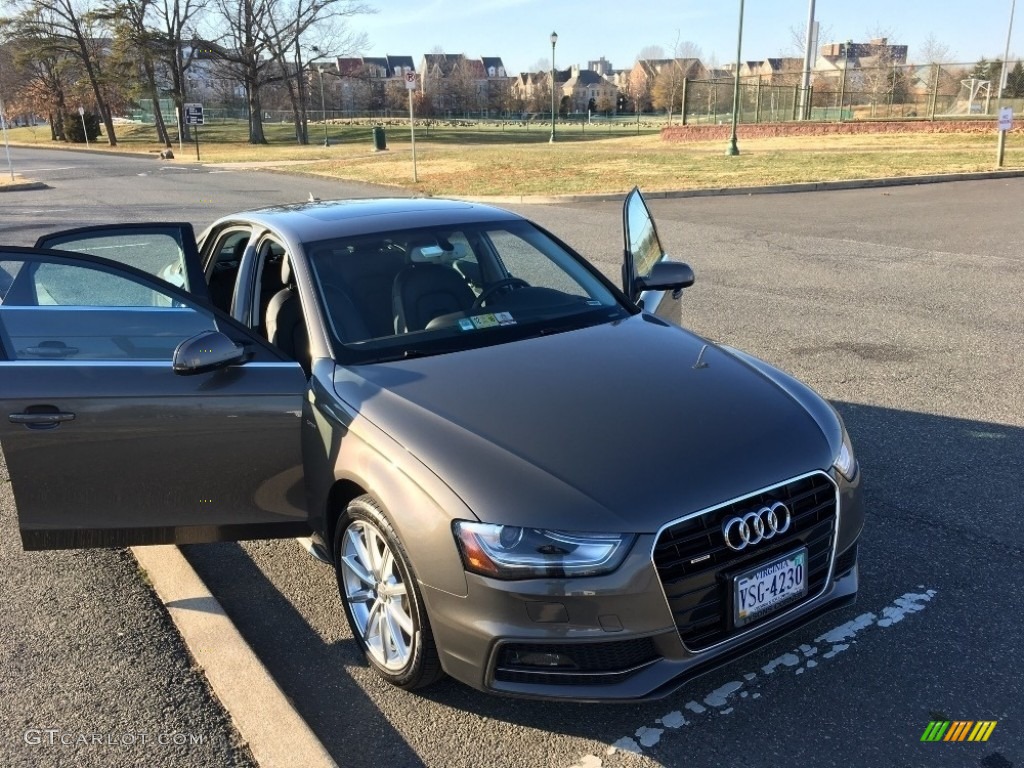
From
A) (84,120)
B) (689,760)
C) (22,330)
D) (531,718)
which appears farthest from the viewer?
(84,120)

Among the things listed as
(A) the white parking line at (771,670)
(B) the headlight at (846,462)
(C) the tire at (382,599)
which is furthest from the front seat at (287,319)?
(B) the headlight at (846,462)

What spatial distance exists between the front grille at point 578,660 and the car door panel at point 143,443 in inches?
47.6

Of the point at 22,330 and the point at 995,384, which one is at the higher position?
the point at 22,330

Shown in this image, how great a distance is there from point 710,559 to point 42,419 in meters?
2.41

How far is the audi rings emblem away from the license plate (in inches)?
3.4

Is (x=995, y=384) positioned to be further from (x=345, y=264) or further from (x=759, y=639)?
(x=345, y=264)

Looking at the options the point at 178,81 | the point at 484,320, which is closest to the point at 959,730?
the point at 484,320

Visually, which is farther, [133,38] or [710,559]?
[133,38]

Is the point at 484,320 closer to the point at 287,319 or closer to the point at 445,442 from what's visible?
the point at 287,319

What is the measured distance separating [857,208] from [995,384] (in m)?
10.4

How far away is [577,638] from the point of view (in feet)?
8.25

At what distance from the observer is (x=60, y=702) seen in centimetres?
300

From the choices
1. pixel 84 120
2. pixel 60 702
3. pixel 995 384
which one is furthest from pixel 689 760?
pixel 84 120

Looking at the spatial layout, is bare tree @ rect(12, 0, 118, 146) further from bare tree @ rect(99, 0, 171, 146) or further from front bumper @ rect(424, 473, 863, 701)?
front bumper @ rect(424, 473, 863, 701)
